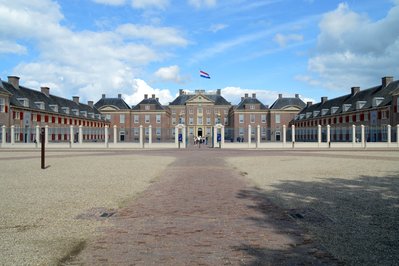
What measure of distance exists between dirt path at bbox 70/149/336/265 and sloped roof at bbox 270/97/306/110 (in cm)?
6849

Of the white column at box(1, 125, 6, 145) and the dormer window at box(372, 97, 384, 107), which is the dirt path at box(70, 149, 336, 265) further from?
the dormer window at box(372, 97, 384, 107)

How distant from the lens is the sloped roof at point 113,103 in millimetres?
74062

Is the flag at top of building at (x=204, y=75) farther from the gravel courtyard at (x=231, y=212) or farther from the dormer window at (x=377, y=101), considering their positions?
the gravel courtyard at (x=231, y=212)

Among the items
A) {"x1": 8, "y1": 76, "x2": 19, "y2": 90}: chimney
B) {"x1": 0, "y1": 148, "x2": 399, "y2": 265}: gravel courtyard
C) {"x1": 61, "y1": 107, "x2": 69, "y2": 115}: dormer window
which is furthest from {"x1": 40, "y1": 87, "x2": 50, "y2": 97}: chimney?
{"x1": 0, "y1": 148, "x2": 399, "y2": 265}: gravel courtyard

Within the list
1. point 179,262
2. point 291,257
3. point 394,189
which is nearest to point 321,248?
point 291,257

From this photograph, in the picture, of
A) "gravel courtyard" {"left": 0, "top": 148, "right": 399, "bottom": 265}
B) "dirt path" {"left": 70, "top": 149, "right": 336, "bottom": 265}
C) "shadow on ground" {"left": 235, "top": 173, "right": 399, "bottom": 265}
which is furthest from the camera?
"gravel courtyard" {"left": 0, "top": 148, "right": 399, "bottom": 265}

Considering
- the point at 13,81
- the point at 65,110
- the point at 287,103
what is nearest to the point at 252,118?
the point at 287,103

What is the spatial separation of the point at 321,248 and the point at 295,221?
1.37 meters

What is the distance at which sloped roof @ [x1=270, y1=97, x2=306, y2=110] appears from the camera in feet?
243

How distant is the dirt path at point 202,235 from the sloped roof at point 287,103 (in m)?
68.5

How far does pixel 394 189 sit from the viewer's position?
28.1ft

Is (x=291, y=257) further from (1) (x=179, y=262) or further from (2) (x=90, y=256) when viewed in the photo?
(2) (x=90, y=256)

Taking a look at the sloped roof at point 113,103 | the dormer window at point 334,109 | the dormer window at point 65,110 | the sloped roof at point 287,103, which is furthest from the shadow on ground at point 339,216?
the sloped roof at point 113,103

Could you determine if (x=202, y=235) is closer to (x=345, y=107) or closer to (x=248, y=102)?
(x=345, y=107)
